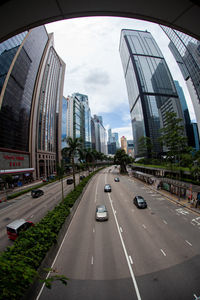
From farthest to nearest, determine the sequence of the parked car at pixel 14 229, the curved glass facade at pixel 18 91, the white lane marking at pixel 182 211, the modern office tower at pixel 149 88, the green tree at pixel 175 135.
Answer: the modern office tower at pixel 149 88 < the curved glass facade at pixel 18 91 < the green tree at pixel 175 135 < the white lane marking at pixel 182 211 < the parked car at pixel 14 229

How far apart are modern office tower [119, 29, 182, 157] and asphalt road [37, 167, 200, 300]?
7687 cm

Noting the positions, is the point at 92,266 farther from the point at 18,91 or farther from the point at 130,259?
the point at 18,91

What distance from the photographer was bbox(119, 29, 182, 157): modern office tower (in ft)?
322

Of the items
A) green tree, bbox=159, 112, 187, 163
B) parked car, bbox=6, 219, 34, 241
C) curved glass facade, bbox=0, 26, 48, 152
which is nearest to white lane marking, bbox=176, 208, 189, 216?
green tree, bbox=159, 112, 187, 163

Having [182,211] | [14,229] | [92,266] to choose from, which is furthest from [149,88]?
[14,229]

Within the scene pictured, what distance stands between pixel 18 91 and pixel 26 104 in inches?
236

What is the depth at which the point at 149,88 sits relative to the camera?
351 ft

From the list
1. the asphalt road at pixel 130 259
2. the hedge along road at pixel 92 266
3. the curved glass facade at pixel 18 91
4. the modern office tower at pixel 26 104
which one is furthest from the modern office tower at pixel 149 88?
the hedge along road at pixel 92 266

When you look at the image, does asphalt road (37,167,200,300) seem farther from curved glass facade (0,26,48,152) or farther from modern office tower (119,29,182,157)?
modern office tower (119,29,182,157)

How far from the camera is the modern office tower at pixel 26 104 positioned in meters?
43.5

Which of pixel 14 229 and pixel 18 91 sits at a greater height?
pixel 18 91

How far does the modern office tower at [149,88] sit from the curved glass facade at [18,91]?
74283 mm

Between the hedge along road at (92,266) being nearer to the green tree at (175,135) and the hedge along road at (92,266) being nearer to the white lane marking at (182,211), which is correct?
the white lane marking at (182,211)

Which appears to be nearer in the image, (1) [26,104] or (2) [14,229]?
(2) [14,229]
